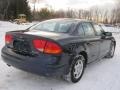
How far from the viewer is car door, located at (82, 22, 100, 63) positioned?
487 cm

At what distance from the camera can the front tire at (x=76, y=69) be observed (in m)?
4.24

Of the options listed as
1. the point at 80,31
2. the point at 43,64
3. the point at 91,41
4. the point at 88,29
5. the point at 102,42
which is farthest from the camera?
the point at 102,42

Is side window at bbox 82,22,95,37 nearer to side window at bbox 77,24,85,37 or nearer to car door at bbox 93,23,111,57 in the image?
side window at bbox 77,24,85,37

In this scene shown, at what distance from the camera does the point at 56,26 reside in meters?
4.80

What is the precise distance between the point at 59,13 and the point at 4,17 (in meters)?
32.5

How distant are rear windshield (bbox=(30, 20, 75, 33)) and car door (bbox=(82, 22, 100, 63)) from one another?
1.58 ft

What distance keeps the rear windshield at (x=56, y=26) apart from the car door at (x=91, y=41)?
48cm

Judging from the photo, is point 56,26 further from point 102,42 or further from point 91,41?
point 102,42

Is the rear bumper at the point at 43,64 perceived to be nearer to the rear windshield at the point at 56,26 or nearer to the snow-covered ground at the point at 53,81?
the snow-covered ground at the point at 53,81

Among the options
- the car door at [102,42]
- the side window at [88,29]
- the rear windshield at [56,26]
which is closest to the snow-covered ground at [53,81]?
the car door at [102,42]

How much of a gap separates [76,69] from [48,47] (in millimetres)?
1006

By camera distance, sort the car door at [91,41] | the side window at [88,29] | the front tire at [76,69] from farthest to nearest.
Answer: the side window at [88,29]
the car door at [91,41]
the front tire at [76,69]

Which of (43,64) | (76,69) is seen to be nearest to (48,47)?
(43,64)

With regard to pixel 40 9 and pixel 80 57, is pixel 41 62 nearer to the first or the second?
pixel 80 57
